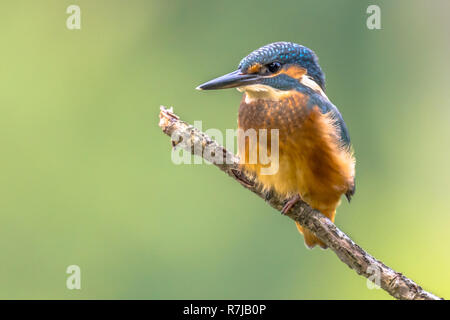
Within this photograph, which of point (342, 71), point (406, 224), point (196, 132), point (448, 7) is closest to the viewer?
point (196, 132)

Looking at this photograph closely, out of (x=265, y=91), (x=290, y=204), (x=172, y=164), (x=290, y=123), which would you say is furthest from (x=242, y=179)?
(x=172, y=164)

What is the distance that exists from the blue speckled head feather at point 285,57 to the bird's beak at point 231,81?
39mm

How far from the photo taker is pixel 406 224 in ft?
21.3

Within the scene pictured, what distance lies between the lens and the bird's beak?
3.06 m

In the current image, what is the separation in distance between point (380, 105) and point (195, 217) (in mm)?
2523

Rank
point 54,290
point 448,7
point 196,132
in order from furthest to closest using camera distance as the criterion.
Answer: point 448,7 < point 54,290 < point 196,132

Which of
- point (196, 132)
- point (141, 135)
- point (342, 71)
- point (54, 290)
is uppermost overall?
point (342, 71)

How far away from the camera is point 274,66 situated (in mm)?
3160

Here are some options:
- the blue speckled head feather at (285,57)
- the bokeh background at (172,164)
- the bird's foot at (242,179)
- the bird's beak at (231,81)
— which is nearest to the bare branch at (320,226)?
the bird's foot at (242,179)

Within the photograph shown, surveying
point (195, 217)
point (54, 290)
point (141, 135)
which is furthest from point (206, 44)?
point (54, 290)

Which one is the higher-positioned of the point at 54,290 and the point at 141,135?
the point at 141,135

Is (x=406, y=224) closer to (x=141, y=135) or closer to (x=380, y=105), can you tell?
(x=380, y=105)

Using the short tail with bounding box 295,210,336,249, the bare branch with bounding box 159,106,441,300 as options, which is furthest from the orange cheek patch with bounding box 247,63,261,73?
the short tail with bounding box 295,210,336,249

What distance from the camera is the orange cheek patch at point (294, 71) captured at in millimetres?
3188
